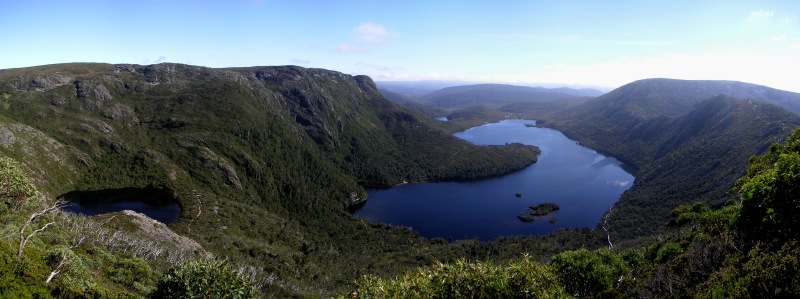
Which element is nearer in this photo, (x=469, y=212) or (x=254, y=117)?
(x=469, y=212)

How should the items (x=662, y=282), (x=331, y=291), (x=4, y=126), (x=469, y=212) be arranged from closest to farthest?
(x=662, y=282) → (x=331, y=291) → (x=4, y=126) → (x=469, y=212)

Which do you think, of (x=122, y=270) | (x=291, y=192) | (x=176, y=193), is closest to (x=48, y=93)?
(x=176, y=193)

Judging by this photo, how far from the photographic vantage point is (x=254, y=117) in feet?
584

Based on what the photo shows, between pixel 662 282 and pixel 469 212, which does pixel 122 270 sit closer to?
pixel 662 282

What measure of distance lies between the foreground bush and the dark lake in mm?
91316

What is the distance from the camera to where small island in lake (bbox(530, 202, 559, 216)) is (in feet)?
531

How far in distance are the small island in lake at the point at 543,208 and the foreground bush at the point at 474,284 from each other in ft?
488

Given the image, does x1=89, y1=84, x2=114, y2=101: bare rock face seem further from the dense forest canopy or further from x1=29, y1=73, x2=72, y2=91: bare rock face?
x1=29, y1=73, x2=72, y2=91: bare rock face

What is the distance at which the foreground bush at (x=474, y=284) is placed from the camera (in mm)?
20031

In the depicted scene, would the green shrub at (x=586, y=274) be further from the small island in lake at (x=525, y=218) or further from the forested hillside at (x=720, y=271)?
the small island in lake at (x=525, y=218)

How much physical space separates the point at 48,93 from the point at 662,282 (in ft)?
611

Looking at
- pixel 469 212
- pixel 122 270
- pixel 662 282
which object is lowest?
pixel 469 212

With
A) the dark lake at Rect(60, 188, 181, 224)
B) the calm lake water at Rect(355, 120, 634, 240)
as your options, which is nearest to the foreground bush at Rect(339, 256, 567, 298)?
the dark lake at Rect(60, 188, 181, 224)

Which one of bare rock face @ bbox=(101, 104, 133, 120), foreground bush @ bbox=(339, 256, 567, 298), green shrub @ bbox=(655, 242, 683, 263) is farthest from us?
bare rock face @ bbox=(101, 104, 133, 120)
